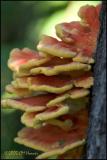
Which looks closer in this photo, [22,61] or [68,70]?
[68,70]

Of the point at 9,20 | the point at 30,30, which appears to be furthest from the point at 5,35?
the point at 30,30

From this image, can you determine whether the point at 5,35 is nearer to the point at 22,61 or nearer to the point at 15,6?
the point at 15,6

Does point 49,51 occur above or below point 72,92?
above
